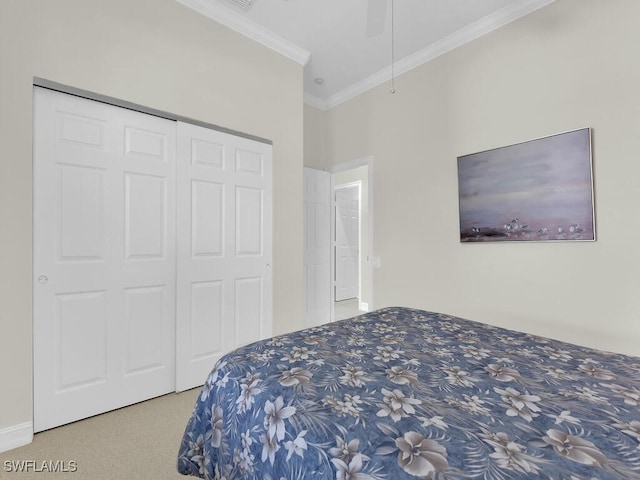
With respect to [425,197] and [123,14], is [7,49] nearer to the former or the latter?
[123,14]

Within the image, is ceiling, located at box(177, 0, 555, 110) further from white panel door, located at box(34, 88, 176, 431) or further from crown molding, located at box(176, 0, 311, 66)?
white panel door, located at box(34, 88, 176, 431)

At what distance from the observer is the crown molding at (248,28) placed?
2.49m

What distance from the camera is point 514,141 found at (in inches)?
100

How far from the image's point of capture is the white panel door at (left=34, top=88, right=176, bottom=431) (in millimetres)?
1868

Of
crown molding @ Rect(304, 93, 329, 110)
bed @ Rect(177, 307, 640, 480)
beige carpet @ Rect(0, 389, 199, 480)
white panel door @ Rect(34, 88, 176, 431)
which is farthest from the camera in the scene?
crown molding @ Rect(304, 93, 329, 110)

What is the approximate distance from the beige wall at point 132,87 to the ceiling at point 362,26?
0.54ft

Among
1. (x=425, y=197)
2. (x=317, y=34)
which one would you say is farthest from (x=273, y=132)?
(x=425, y=197)

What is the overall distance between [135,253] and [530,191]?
3048 mm

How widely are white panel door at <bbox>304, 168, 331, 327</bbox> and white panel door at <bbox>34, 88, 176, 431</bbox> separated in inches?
72.0

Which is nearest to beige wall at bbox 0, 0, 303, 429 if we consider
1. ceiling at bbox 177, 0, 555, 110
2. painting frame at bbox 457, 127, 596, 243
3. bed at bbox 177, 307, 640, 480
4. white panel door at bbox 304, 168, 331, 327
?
ceiling at bbox 177, 0, 555, 110

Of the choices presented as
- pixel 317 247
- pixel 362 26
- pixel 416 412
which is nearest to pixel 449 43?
pixel 362 26

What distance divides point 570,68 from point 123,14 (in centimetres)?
325

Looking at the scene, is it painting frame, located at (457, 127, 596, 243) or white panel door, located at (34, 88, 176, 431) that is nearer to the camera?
white panel door, located at (34, 88, 176, 431)

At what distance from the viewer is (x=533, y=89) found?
2451 mm
